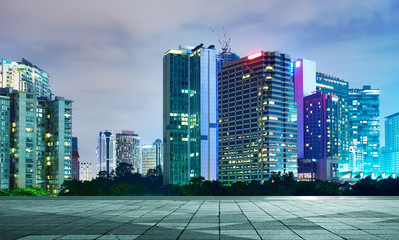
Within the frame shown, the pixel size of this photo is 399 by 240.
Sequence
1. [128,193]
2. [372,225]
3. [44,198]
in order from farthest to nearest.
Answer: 1. [128,193]
2. [44,198]
3. [372,225]

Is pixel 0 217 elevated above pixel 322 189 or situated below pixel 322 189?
above

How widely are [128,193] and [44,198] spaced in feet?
405

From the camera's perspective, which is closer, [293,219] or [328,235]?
[328,235]

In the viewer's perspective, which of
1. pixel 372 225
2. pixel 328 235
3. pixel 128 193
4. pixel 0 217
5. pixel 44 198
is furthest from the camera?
pixel 128 193

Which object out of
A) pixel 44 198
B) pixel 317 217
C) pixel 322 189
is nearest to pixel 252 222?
pixel 317 217

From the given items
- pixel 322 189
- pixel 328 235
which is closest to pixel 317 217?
pixel 328 235

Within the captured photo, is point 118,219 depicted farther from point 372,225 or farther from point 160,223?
point 372,225

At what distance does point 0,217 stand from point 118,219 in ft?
25.5

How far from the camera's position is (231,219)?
77.1ft

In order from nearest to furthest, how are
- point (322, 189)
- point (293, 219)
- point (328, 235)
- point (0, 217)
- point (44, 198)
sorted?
1. point (328, 235)
2. point (293, 219)
3. point (0, 217)
4. point (44, 198)
5. point (322, 189)

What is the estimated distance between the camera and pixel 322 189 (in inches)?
4975

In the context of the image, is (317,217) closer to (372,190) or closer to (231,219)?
(231,219)

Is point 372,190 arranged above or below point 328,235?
below

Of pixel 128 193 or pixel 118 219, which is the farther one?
pixel 128 193
